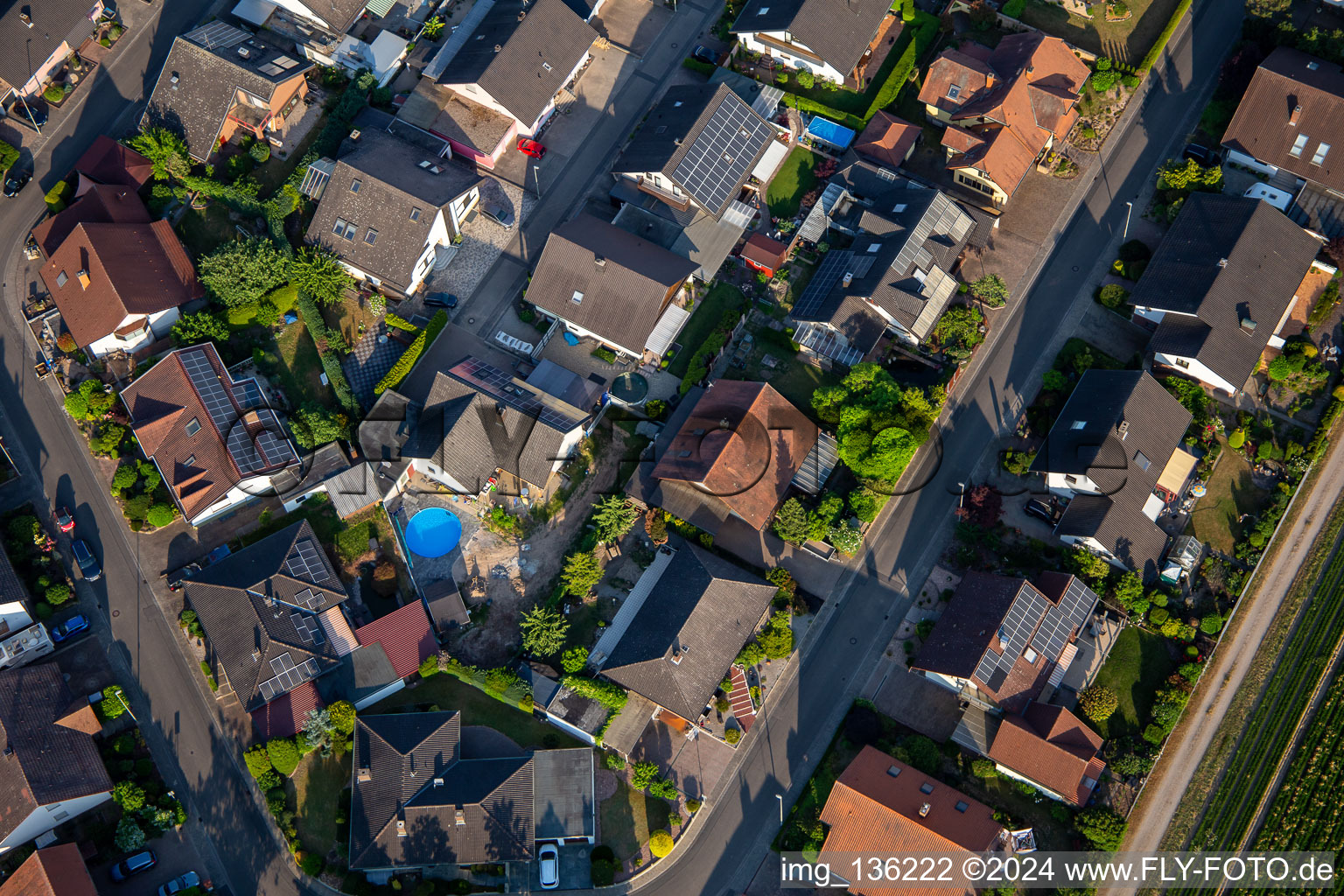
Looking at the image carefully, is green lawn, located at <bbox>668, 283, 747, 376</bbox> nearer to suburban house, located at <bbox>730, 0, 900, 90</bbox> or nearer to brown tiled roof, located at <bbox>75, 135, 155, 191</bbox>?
suburban house, located at <bbox>730, 0, 900, 90</bbox>

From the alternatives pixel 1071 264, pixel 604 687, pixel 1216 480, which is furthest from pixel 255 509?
pixel 1216 480

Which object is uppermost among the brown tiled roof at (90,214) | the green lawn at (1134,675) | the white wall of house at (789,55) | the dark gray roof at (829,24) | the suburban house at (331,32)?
the dark gray roof at (829,24)

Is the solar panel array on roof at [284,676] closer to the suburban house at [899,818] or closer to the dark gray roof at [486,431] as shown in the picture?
the dark gray roof at [486,431]

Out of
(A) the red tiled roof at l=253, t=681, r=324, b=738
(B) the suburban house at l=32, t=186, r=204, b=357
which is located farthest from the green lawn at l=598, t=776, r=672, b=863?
(B) the suburban house at l=32, t=186, r=204, b=357

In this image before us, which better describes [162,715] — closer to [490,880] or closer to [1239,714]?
[490,880]

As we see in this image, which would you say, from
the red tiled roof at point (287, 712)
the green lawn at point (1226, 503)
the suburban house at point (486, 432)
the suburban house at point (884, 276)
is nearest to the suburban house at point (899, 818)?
the green lawn at point (1226, 503)

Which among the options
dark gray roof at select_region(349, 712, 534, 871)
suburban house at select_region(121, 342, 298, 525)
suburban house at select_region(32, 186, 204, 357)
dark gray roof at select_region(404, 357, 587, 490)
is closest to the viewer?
dark gray roof at select_region(349, 712, 534, 871)

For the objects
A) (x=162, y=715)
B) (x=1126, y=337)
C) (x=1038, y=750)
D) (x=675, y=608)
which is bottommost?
(x=162, y=715)
